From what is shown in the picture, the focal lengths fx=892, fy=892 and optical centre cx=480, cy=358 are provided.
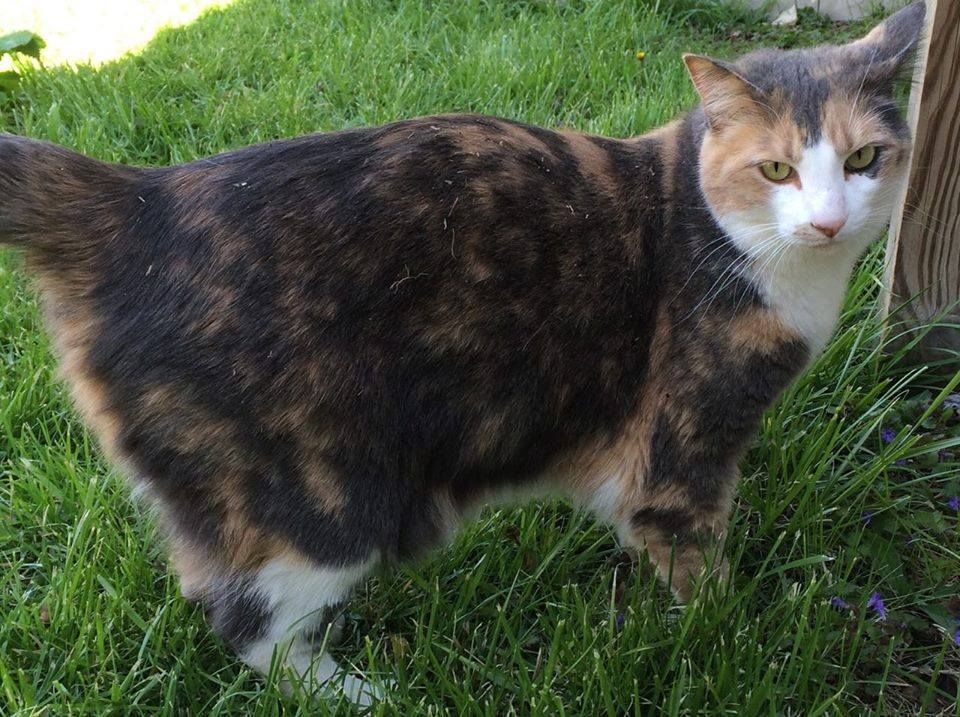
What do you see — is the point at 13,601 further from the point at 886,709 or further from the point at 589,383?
the point at 886,709

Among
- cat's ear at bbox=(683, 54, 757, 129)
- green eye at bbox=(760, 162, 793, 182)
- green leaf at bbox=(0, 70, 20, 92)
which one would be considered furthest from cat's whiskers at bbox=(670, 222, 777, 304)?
green leaf at bbox=(0, 70, 20, 92)

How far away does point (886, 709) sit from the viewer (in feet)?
5.90

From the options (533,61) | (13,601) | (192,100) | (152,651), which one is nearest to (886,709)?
(152,651)

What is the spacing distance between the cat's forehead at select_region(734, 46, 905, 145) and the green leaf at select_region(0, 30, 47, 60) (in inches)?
126

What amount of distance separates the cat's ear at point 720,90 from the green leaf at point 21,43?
10.3 feet

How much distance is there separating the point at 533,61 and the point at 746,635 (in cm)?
268

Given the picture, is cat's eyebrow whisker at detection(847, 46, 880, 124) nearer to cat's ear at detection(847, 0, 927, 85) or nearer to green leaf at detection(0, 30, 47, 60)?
cat's ear at detection(847, 0, 927, 85)

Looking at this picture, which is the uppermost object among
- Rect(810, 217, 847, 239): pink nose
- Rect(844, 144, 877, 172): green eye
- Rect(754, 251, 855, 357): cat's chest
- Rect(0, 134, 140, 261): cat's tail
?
Rect(0, 134, 140, 261): cat's tail

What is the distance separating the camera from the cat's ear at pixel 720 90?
1.70 m

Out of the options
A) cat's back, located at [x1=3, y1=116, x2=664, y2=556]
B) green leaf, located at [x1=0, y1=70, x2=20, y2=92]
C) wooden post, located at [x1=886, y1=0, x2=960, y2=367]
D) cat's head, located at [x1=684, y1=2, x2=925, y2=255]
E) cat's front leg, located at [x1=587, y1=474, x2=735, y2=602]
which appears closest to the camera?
cat's back, located at [x1=3, y1=116, x2=664, y2=556]

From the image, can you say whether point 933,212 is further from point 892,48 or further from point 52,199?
point 52,199

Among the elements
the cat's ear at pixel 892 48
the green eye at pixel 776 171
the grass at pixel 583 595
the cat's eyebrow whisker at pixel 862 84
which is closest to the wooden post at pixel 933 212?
the grass at pixel 583 595

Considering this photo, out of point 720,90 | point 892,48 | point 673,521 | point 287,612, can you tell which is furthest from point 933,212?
point 287,612

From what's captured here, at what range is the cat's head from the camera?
1.68m
